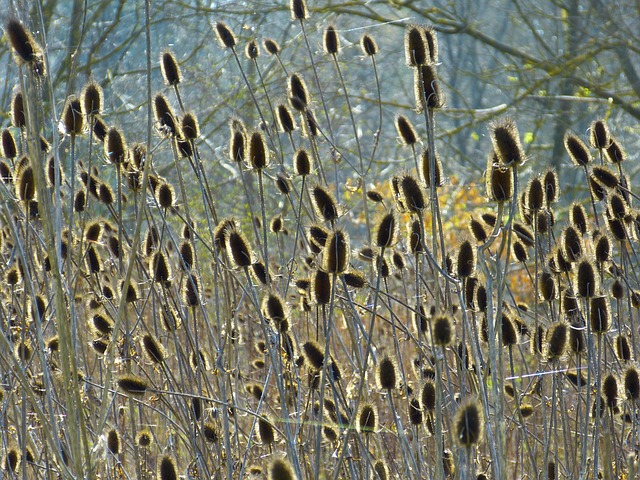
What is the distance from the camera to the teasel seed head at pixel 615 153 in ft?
11.0

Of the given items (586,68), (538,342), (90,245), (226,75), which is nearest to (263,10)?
(226,75)

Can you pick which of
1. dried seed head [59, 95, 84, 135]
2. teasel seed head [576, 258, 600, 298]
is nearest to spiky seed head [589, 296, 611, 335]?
teasel seed head [576, 258, 600, 298]

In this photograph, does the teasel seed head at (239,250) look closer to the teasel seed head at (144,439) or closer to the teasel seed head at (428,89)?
the teasel seed head at (428,89)

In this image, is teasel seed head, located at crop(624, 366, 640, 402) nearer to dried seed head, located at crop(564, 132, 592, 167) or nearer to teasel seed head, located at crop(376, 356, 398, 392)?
teasel seed head, located at crop(376, 356, 398, 392)

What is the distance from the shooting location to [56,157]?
6.82 feet

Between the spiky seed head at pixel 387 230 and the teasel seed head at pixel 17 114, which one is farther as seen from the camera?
the teasel seed head at pixel 17 114

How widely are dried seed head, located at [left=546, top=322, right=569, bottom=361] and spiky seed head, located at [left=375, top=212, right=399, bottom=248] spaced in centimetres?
57

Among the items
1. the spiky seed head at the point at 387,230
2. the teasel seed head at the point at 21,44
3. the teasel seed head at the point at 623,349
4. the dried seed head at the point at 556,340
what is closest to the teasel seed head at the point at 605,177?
the teasel seed head at the point at 623,349

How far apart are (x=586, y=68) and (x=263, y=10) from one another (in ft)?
12.3

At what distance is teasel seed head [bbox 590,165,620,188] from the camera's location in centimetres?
312

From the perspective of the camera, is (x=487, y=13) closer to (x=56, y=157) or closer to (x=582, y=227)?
(x=582, y=227)

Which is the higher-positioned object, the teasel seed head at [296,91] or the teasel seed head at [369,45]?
the teasel seed head at [369,45]

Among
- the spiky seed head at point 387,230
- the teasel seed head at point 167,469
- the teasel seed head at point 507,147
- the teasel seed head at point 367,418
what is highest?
the teasel seed head at point 507,147

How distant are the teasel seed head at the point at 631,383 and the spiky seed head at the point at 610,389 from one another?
4.2 inches
